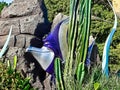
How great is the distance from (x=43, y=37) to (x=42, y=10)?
0.49 metres

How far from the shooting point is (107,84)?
5.60 m

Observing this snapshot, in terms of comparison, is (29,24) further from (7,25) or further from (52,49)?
(52,49)

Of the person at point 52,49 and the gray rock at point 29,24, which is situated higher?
the gray rock at point 29,24

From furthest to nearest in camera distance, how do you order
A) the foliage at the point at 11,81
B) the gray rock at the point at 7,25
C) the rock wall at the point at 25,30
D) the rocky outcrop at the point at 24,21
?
the gray rock at the point at 7,25 → the rocky outcrop at the point at 24,21 → the rock wall at the point at 25,30 → the foliage at the point at 11,81

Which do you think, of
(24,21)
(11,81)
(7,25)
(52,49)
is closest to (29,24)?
(24,21)

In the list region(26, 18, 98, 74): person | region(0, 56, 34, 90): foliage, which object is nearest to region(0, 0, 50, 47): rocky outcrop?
region(26, 18, 98, 74): person

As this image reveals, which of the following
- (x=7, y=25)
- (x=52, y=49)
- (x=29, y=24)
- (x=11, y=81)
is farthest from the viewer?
(x=7, y=25)

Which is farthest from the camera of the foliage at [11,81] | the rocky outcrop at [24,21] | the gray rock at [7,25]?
the gray rock at [7,25]

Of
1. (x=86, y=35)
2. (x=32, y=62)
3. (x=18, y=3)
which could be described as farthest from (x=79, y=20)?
(x=18, y=3)

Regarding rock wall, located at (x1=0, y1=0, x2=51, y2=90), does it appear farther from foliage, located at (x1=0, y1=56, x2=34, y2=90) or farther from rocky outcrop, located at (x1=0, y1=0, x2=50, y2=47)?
foliage, located at (x1=0, y1=56, x2=34, y2=90)

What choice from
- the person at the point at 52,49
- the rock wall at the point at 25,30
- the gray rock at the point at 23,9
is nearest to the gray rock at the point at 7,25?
the rock wall at the point at 25,30

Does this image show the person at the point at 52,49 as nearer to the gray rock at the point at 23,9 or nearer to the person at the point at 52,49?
the person at the point at 52,49

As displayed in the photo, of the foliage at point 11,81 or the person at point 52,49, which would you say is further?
the person at point 52,49

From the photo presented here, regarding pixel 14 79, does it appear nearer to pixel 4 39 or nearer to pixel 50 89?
pixel 50 89
